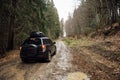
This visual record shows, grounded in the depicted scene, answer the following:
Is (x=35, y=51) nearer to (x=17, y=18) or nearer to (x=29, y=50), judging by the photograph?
(x=29, y=50)

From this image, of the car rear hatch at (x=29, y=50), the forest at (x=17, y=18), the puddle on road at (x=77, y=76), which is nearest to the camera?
the puddle on road at (x=77, y=76)

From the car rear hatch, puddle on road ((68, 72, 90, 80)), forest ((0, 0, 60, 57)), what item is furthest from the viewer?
forest ((0, 0, 60, 57))

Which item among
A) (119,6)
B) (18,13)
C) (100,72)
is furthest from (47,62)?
(119,6)

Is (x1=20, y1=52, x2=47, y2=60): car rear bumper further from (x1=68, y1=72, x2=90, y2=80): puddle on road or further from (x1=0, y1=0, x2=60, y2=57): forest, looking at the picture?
(x1=0, y1=0, x2=60, y2=57): forest

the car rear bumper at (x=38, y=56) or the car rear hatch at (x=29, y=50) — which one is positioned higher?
the car rear hatch at (x=29, y=50)

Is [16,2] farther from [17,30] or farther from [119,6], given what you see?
[119,6]

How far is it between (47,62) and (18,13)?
8367 millimetres

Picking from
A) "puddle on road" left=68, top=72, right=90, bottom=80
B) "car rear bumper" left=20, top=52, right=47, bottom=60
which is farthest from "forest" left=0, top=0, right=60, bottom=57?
"puddle on road" left=68, top=72, right=90, bottom=80

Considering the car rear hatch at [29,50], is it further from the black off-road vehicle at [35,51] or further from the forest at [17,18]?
the forest at [17,18]

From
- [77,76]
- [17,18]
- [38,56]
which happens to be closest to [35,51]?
[38,56]

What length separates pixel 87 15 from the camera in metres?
57.9

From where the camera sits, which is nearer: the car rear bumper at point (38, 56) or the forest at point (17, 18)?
the car rear bumper at point (38, 56)

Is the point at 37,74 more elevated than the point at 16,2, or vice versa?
the point at 16,2

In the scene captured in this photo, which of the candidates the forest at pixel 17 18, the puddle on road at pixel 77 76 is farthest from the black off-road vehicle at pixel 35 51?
the forest at pixel 17 18
